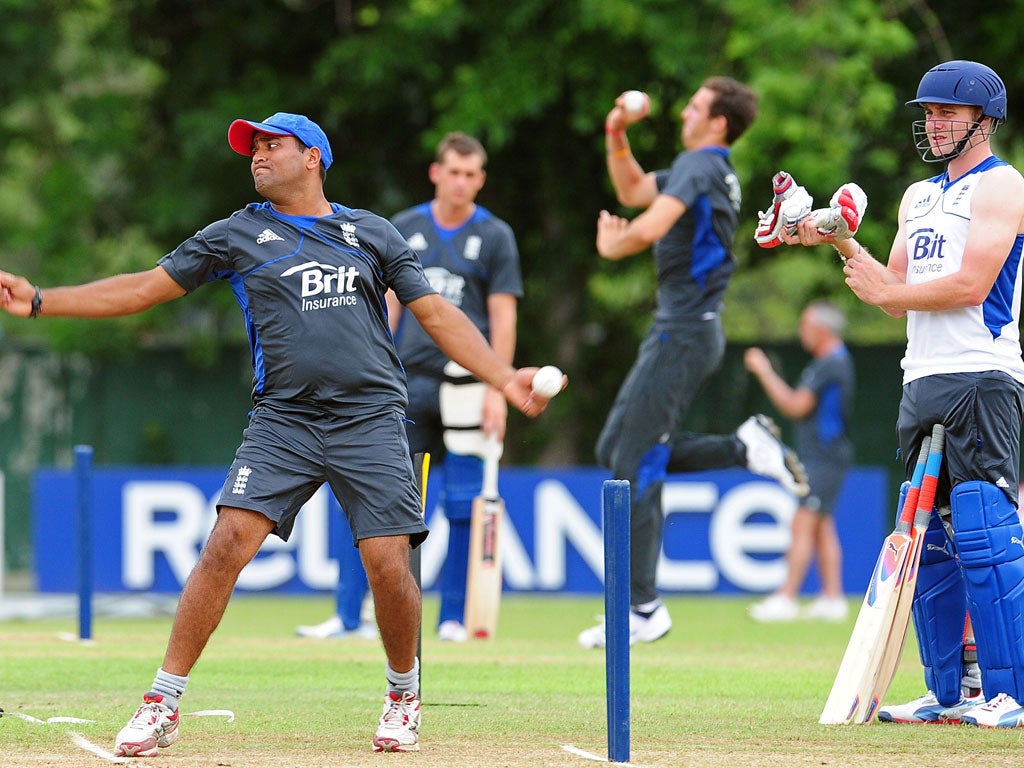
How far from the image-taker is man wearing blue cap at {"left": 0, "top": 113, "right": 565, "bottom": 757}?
588 cm

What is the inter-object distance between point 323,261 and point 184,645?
4.66 feet

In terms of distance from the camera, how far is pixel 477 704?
7.04m

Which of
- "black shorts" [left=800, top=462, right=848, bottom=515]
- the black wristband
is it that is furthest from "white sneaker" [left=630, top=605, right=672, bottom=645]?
"black shorts" [left=800, top=462, right=848, bottom=515]

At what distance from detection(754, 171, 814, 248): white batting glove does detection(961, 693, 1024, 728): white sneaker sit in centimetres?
189

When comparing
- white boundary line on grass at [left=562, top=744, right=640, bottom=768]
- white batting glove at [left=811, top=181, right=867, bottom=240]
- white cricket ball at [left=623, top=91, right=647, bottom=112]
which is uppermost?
white cricket ball at [left=623, top=91, right=647, bottom=112]

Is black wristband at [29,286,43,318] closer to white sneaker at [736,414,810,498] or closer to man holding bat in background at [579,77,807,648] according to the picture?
man holding bat in background at [579,77,807,648]

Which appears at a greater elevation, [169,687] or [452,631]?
[169,687]

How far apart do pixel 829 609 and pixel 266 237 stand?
853cm

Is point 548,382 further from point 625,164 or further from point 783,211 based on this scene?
point 625,164

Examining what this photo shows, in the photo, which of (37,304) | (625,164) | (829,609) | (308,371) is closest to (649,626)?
(625,164)

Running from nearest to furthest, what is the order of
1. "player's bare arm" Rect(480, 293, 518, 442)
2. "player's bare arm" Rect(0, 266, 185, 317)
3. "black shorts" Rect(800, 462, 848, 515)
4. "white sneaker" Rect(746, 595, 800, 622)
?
"player's bare arm" Rect(0, 266, 185, 317)
"player's bare arm" Rect(480, 293, 518, 442)
"white sneaker" Rect(746, 595, 800, 622)
"black shorts" Rect(800, 462, 848, 515)

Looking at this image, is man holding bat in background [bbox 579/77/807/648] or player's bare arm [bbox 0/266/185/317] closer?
player's bare arm [bbox 0/266/185/317]

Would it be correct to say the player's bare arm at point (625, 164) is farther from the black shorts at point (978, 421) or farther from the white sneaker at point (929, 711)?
the white sneaker at point (929, 711)

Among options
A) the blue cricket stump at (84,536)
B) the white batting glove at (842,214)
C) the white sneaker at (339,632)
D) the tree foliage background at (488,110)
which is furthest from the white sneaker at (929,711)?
the tree foliage background at (488,110)
